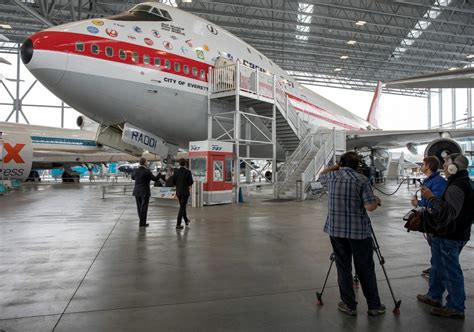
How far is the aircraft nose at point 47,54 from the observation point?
786cm

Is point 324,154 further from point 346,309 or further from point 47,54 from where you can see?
point 346,309

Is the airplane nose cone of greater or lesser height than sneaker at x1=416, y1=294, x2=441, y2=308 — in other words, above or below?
above

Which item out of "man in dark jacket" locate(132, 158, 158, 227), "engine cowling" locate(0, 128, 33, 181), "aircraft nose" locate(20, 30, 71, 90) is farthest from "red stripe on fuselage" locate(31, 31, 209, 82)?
"engine cowling" locate(0, 128, 33, 181)

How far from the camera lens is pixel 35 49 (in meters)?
7.84

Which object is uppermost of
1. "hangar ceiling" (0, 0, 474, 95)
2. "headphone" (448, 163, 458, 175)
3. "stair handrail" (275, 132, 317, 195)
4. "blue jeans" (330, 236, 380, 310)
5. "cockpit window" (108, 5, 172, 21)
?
"hangar ceiling" (0, 0, 474, 95)

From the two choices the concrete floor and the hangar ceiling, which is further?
the hangar ceiling

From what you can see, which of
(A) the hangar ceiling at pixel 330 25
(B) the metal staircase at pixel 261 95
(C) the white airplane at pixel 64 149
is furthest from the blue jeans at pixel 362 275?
(A) the hangar ceiling at pixel 330 25

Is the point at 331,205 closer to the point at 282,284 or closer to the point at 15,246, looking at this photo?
the point at 282,284

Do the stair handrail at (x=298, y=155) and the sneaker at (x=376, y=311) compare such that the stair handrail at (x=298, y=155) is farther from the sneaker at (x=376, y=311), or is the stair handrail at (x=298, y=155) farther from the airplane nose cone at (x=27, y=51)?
the sneaker at (x=376, y=311)

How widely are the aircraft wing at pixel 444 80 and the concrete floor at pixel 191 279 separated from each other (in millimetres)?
2664

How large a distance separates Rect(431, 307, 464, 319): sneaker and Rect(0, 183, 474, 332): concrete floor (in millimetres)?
69

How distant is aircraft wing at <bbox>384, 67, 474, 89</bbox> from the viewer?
537 cm

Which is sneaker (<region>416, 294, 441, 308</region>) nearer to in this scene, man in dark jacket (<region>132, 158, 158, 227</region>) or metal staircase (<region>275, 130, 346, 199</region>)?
man in dark jacket (<region>132, 158, 158, 227</region>)

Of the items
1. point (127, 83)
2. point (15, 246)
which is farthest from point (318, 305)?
point (127, 83)
